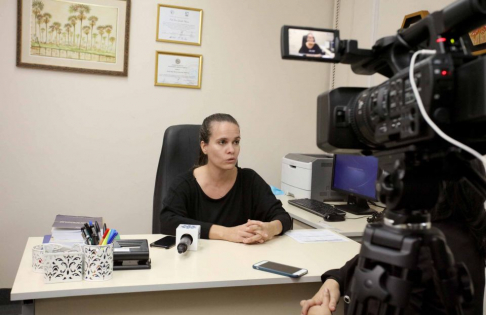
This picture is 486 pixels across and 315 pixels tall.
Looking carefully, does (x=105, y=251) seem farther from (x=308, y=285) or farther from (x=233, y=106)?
(x=233, y=106)

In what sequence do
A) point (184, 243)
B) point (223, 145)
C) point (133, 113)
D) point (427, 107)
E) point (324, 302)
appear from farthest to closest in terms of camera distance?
point (133, 113)
point (223, 145)
point (184, 243)
point (324, 302)
point (427, 107)

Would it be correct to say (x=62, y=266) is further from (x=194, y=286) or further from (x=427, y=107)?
(x=427, y=107)

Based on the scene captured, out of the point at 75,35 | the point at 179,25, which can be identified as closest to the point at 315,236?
the point at 179,25

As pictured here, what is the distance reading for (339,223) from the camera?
2307 millimetres

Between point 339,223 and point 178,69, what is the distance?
1.50 metres

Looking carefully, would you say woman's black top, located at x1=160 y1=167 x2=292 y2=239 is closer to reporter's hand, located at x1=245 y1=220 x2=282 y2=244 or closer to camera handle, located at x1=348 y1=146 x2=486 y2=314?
reporter's hand, located at x1=245 y1=220 x2=282 y2=244

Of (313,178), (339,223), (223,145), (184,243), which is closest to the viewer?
(184,243)

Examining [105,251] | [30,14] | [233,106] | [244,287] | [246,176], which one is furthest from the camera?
[233,106]

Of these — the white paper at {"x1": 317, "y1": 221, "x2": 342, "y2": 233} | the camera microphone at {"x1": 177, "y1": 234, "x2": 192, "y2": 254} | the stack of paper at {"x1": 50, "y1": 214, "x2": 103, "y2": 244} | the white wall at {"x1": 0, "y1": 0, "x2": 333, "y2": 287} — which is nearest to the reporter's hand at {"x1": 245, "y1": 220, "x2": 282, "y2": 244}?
the camera microphone at {"x1": 177, "y1": 234, "x2": 192, "y2": 254}

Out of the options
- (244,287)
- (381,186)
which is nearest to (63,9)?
(244,287)

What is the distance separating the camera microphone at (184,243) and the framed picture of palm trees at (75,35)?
165 centimetres

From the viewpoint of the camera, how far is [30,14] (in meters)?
2.72

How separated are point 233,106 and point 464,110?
8.37 ft

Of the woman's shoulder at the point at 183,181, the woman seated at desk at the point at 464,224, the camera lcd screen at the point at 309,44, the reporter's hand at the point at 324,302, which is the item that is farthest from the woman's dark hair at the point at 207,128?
the camera lcd screen at the point at 309,44
